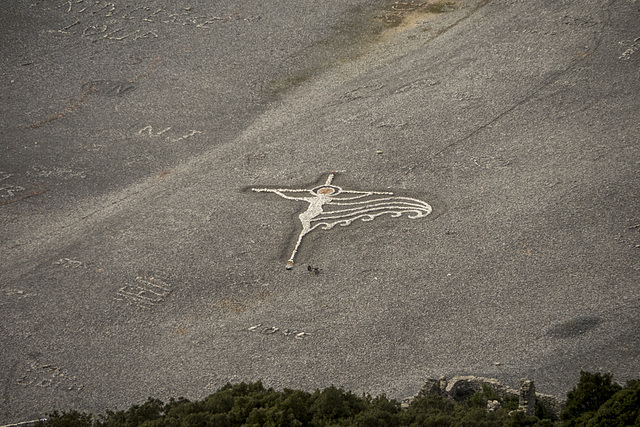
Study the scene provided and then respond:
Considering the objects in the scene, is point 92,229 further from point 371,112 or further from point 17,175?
point 371,112

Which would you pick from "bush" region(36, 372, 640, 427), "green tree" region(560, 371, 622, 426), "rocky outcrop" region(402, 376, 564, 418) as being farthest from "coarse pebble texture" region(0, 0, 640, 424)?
"bush" region(36, 372, 640, 427)

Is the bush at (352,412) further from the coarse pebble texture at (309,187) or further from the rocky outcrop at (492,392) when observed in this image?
the coarse pebble texture at (309,187)

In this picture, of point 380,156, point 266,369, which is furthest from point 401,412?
point 380,156

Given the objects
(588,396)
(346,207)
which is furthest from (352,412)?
(346,207)

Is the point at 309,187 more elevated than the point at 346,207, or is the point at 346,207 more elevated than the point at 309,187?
the point at 309,187

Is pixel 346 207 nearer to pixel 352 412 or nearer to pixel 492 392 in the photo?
pixel 492 392
